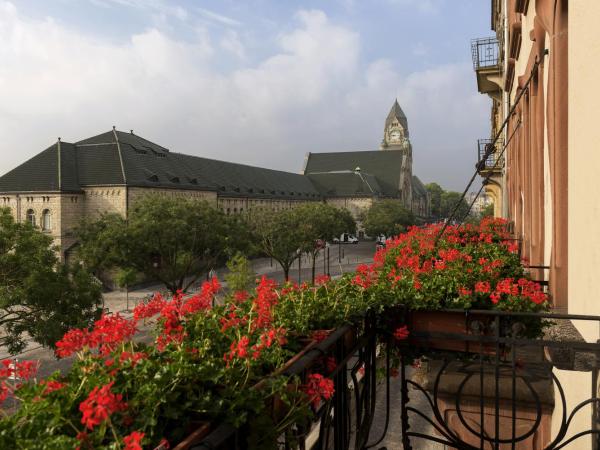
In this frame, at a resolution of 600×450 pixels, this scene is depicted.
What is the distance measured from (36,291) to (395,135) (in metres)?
112

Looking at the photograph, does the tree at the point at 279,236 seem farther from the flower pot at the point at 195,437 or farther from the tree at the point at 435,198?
the tree at the point at 435,198

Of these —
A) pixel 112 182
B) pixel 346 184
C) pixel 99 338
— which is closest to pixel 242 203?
pixel 112 182

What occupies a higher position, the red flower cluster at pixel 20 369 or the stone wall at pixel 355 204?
the stone wall at pixel 355 204

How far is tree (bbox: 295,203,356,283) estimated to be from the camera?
41.8 metres

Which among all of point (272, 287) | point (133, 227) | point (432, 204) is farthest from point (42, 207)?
point (432, 204)

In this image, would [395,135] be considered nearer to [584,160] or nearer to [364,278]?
[584,160]

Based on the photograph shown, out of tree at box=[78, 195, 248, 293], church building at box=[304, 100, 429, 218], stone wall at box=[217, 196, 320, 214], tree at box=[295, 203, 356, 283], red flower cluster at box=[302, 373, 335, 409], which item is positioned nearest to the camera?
red flower cluster at box=[302, 373, 335, 409]

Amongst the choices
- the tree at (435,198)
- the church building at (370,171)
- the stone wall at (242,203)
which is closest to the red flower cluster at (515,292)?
the stone wall at (242,203)

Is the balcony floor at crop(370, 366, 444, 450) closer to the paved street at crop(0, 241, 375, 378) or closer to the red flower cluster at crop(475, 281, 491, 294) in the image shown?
the paved street at crop(0, 241, 375, 378)

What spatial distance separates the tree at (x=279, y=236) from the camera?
1607 inches

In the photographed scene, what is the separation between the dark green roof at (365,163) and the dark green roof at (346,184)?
23.8 ft

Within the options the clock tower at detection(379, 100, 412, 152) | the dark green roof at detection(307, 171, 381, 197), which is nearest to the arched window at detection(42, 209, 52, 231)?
the dark green roof at detection(307, 171, 381, 197)

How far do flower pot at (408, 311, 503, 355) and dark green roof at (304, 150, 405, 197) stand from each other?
104 meters

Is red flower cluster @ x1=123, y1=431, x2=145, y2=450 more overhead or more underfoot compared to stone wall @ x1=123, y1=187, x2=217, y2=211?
more underfoot
